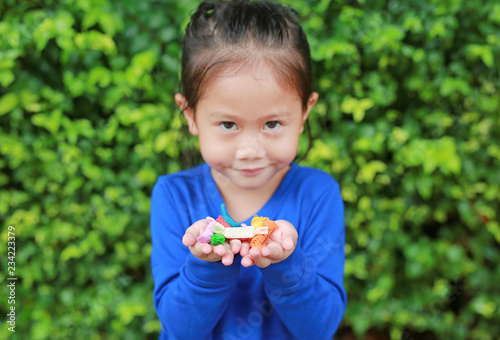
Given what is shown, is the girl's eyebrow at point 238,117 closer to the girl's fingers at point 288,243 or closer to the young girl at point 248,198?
the young girl at point 248,198

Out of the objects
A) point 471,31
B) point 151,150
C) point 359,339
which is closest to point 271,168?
point 151,150

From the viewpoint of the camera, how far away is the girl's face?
1.07 metres

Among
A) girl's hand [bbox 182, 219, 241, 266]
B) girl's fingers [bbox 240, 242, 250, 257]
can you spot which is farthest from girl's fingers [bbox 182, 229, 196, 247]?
girl's fingers [bbox 240, 242, 250, 257]

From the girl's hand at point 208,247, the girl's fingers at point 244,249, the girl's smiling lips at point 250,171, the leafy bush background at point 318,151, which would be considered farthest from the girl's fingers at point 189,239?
the leafy bush background at point 318,151

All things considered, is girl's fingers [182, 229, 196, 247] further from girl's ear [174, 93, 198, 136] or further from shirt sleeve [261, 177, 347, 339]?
girl's ear [174, 93, 198, 136]

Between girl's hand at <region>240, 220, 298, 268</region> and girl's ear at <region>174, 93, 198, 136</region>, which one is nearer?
girl's hand at <region>240, 220, 298, 268</region>

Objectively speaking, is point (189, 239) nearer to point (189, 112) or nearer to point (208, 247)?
point (208, 247)

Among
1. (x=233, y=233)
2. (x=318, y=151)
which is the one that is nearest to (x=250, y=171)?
(x=233, y=233)

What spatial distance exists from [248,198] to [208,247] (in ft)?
1.25

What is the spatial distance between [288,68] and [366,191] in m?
1.10

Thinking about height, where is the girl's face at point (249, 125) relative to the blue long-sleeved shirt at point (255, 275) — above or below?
above

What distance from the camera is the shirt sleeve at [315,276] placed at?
42.1 inches

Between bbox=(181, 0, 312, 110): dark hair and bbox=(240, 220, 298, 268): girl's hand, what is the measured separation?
0.36 m

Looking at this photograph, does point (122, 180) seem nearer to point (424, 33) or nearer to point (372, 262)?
point (372, 262)
